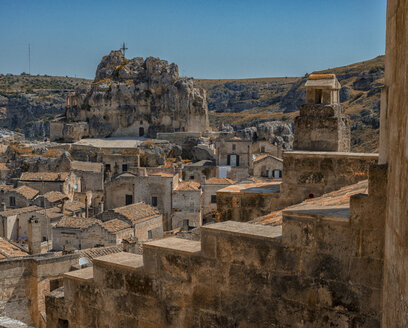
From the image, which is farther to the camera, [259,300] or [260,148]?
[260,148]

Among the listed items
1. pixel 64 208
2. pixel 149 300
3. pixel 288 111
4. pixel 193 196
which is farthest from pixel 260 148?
pixel 149 300

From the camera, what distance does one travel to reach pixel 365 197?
3.41 m

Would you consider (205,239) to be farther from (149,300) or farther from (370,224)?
(370,224)

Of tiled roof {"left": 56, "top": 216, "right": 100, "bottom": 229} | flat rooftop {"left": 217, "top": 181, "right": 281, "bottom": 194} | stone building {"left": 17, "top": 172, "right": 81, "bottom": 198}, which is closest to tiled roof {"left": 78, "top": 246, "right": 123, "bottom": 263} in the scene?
tiled roof {"left": 56, "top": 216, "right": 100, "bottom": 229}

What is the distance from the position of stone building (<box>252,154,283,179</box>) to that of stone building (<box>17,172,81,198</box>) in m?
14.6

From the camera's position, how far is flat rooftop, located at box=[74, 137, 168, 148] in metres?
51.9

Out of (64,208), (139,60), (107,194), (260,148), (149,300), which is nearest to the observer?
(149,300)

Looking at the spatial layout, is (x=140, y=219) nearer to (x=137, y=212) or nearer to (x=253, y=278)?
(x=137, y=212)

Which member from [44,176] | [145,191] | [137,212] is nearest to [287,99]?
[145,191]

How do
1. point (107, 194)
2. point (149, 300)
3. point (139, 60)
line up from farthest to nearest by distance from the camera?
point (139, 60), point (107, 194), point (149, 300)

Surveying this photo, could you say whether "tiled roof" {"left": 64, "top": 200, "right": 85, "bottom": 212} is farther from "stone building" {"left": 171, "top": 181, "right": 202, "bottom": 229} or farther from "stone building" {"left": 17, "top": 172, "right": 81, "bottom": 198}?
"stone building" {"left": 171, "top": 181, "right": 202, "bottom": 229}

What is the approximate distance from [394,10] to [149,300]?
3187mm

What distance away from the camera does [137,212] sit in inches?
1093

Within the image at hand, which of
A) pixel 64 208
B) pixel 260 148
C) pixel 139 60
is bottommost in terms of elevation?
pixel 64 208
